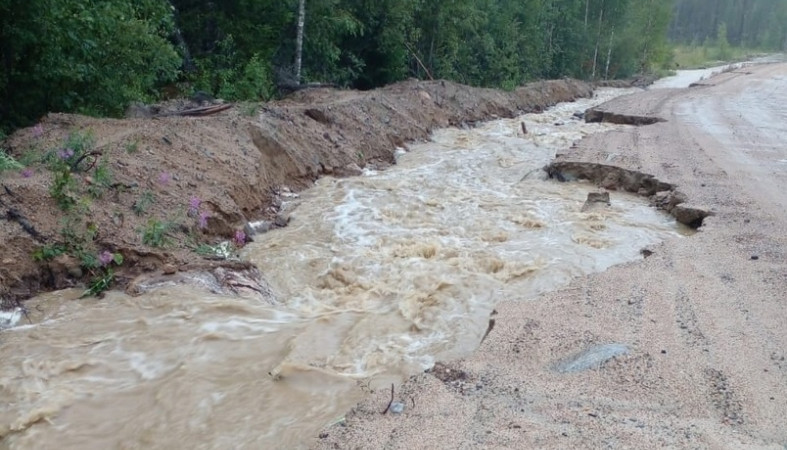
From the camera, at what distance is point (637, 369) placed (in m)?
3.87

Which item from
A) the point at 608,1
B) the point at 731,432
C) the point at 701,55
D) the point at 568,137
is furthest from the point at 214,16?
the point at 701,55

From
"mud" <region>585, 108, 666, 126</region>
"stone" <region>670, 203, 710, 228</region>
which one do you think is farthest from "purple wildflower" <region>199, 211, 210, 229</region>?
"mud" <region>585, 108, 666, 126</region>

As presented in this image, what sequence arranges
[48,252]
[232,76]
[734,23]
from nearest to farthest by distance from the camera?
[48,252], [232,76], [734,23]

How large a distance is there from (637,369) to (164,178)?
18.7 ft

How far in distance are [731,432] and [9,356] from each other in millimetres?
4892

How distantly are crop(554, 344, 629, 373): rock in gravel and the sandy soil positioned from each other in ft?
0.17

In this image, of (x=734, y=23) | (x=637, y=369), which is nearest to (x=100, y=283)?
(x=637, y=369)

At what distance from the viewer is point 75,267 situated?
18.5 ft

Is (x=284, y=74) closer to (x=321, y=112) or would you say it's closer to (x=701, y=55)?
(x=321, y=112)

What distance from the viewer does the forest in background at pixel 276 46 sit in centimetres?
854

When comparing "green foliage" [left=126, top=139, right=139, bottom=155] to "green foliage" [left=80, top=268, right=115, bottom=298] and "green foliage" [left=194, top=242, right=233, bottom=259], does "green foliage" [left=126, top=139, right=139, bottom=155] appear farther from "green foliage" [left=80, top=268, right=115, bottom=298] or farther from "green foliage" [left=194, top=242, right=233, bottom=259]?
"green foliage" [left=80, top=268, right=115, bottom=298]

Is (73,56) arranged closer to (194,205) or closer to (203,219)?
(194,205)

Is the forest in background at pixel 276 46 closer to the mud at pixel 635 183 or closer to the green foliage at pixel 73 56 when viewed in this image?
the green foliage at pixel 73 56

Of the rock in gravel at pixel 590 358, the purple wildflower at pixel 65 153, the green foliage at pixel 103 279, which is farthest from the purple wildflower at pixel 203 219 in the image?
the rock in gravel at pixel 590 358
